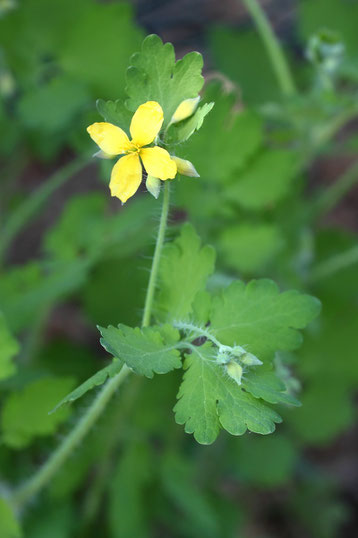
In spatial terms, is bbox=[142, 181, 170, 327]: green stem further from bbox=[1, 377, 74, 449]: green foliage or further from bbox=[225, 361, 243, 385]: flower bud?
bbox=[1, 377, 74, 449]: green foliage

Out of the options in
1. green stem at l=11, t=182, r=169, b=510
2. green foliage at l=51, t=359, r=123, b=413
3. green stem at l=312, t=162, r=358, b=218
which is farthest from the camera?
green stem at l=312, t=162, r=358, b=218

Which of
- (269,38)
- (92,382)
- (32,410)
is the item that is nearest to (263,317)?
(92,382)

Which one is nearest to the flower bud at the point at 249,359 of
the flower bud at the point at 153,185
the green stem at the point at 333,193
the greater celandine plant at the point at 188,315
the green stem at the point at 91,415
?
the greater celandine plant at the point at 188,315

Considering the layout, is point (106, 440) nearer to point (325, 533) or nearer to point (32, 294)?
point (32, 294)

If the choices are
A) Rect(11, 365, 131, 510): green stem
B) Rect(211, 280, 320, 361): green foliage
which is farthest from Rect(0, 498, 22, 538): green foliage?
Rect(211, 280, 320, 361): green foliage

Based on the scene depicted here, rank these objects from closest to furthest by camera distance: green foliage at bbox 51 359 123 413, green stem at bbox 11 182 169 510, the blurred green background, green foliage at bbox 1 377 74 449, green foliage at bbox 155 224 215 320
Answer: green foliage at bbox 51 359 123 413, green stem at bbox 11 182 169 510, green foliage at bbox 155 224 215 320, green foliage at bbox 1 377 74 449, the blurred green background

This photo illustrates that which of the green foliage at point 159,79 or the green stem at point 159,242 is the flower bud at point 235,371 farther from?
the green foliage at point 159,79

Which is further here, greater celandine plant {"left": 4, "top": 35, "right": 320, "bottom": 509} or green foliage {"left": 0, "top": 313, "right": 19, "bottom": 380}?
green foliage {"left": 0, "top": 313, "right": 19, "bottom": 380}

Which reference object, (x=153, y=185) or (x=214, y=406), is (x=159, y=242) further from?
(x=214, y=406)
